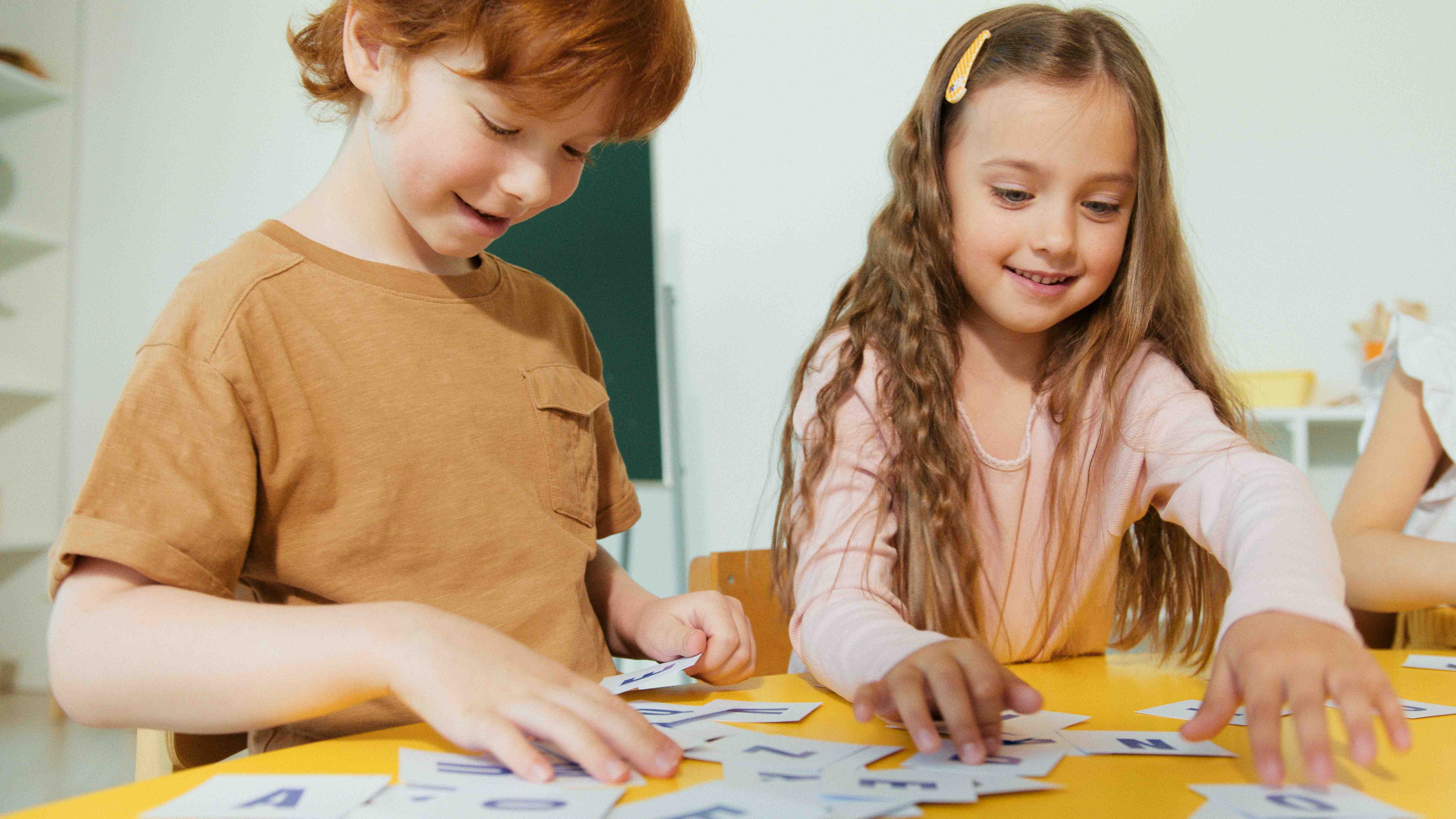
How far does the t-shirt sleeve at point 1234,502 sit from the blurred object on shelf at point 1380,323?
182 centimetres

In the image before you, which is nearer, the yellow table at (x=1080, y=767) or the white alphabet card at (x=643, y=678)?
the yellow table at (x=1080, y=767)

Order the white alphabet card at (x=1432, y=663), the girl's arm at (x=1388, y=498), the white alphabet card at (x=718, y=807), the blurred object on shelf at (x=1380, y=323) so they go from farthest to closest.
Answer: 1. the blurred object on shelf at (x=1380, y=323)
2. the girl's arm at (x=1388, y=498)
3. the white alphabet card at (x=1432, y=663)
4. the white alphabet card at (x=718, y=807)

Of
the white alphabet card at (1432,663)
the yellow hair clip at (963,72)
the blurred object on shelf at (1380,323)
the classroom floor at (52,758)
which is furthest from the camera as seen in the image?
the blurred object on shelf at (1380,323)

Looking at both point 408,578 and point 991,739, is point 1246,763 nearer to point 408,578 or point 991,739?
point 991,739

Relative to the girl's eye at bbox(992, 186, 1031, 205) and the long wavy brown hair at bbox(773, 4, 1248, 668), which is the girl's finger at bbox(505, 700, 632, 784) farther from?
the girl's eye at bbox(992, 186, 1031, 205)

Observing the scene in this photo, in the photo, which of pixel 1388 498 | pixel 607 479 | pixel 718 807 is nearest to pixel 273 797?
pixel 718 807

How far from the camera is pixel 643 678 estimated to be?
26.8 inches

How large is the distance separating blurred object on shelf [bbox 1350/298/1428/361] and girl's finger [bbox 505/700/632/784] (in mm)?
2470

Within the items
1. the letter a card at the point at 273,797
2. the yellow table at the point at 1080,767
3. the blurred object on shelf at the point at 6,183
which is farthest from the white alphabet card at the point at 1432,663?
the blurred object on shelf at the point at 6,183

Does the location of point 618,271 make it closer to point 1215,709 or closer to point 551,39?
point 551,39

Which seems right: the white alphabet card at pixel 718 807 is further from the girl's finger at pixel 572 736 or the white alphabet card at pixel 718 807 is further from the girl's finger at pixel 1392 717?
the girl's finger at pixel 1392 717

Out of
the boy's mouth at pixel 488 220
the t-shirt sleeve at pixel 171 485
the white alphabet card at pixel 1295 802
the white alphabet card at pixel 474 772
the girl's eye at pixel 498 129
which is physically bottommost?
the white alphabet card at pixel 1295 802

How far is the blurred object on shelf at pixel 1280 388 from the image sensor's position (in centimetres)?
233

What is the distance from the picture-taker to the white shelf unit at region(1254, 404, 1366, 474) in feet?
7.47
